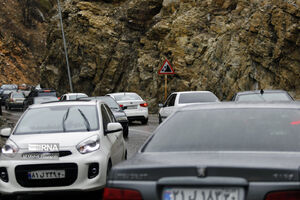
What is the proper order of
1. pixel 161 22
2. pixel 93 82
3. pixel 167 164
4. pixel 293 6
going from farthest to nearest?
pixel 93 82 < pixel 161 22 < pixel 293 6 < pixel 167 164

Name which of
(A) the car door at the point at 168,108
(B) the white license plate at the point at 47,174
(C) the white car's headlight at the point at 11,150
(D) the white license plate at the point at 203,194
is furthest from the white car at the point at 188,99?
(D) the white license plate at the point at 203,194

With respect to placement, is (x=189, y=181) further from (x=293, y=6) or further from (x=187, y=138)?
(x=293, y=6)

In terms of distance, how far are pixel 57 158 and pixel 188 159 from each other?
365 cm

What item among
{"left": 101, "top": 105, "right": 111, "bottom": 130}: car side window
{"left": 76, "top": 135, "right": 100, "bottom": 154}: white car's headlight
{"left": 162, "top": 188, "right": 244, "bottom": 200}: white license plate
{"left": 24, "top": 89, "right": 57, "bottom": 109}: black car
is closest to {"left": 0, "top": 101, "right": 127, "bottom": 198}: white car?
{"left": 76, "top": 135, "right": 100, "bottom": 154}: white car's headlight

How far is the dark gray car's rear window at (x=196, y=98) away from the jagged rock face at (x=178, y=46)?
7812 mm

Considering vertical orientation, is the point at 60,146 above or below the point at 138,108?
above

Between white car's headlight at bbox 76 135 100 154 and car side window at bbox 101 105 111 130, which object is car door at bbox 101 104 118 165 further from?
white car's headlight at bbox 76 135 100 154

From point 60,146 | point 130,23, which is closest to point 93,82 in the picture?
point 130,23

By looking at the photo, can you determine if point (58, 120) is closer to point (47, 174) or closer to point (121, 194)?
point (47, 174)

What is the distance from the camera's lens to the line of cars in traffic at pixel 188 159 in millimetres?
3260

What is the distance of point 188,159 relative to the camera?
359 centimetres

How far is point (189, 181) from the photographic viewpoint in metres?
3.30

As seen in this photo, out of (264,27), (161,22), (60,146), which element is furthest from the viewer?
(161,22)

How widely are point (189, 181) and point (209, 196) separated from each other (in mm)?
156
